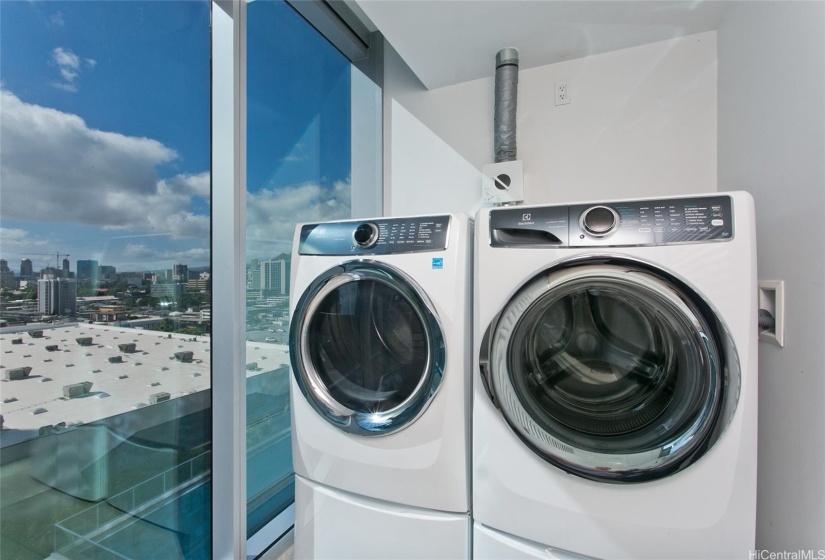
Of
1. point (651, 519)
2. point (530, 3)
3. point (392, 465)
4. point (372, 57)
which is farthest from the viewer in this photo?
point (372, 57)

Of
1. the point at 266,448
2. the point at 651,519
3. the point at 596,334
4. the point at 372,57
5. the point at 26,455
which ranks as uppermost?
the point at 372,57

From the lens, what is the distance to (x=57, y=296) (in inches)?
35.5

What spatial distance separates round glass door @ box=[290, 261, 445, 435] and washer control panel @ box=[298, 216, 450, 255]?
6 centimetres

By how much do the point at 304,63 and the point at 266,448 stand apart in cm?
181

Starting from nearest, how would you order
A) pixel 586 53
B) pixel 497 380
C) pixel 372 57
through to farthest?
pixel 497 380
pixel 586 53
pixel 372 57

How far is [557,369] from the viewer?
3.56 ft

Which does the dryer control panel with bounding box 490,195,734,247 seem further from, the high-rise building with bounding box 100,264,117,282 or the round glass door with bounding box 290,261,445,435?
the high-rise building with bounding box 100,264,117,282

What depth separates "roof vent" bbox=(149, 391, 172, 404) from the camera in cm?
114

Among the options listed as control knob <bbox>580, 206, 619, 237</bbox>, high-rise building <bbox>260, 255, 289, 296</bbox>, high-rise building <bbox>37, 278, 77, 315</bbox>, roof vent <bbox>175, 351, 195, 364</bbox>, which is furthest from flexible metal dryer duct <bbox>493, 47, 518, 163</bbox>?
high-rise building <bbox>37, 278, 77, 315</bbox>

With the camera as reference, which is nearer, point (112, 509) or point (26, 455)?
point (26, 455)

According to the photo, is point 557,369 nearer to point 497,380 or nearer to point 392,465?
point 497,380

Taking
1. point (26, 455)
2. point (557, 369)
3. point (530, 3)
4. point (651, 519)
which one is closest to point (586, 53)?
point (530, 3)

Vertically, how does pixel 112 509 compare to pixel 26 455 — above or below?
below

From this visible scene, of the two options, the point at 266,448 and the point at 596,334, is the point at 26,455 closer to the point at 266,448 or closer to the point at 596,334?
the point at 266,448
